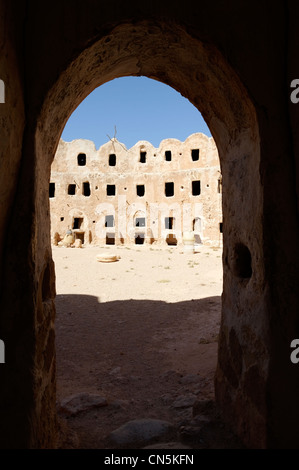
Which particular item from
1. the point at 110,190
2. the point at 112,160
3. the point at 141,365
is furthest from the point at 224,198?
the point at 112,160

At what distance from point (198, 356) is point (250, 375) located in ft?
9.69

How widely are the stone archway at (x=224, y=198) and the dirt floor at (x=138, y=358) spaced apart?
0.60 m

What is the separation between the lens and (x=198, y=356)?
549cm

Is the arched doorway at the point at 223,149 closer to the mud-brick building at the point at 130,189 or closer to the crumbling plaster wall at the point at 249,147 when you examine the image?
the crumbling plaster wall at the point at 249,147

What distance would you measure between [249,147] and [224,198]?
865 millimetres

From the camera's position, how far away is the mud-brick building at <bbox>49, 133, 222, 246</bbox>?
2589 centimetres

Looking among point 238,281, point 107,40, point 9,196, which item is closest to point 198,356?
point 238,281

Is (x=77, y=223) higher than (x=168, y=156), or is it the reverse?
(x=168, y=156)

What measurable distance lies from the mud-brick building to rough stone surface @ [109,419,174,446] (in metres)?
22.4

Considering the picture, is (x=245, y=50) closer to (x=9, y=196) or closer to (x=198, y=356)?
(x=9, y=196)

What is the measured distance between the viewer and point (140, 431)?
3209mm

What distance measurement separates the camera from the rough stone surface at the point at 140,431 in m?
3.10

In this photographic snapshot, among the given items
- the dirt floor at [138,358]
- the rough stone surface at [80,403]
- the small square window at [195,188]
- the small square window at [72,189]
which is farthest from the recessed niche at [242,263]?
the small square window at [72,189]

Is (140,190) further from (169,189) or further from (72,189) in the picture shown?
(72,189)
